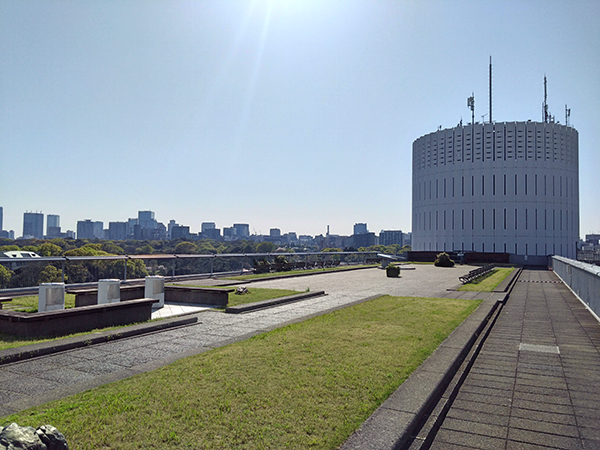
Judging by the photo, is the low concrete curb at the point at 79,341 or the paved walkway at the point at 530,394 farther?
the low concrete curb at the point at 79,341

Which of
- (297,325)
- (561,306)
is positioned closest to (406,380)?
(297,325)

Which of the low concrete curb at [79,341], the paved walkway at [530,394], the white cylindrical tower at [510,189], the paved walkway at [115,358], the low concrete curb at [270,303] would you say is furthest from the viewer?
the white cylindrical tower at [510,189]

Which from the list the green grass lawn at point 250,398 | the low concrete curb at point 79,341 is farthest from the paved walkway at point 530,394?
the low concrete curb at point 79,341

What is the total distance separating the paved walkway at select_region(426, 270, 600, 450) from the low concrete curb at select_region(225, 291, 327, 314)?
19.1 ft

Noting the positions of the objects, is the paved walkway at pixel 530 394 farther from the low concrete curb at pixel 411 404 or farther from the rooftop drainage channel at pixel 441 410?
the low concrete curb at pixel 411 404

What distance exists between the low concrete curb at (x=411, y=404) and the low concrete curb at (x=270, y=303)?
215 inches

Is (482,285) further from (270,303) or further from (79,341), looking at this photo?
(79,341)

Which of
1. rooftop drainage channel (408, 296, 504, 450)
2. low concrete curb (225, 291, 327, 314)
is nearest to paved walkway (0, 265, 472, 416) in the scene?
low concrete curb (225, 291, 327, 314)

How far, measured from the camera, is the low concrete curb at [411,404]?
3.57 metres

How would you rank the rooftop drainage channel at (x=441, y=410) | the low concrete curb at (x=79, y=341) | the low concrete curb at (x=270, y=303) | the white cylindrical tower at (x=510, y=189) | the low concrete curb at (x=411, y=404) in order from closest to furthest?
the low concrete curb at (x=411, y=404)
the rooftop drainage channel at (x=441, y=410)
the low concrete curb at (x=79, y=341)
the low concrete curb at (x=270, y=303)
the white cylindrical tower at (x=510, y=189)

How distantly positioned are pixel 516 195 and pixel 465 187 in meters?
7.52

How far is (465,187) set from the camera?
226 ft

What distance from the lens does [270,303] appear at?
Answer: 12.2 meters

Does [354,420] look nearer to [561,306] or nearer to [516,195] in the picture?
[561,306]
